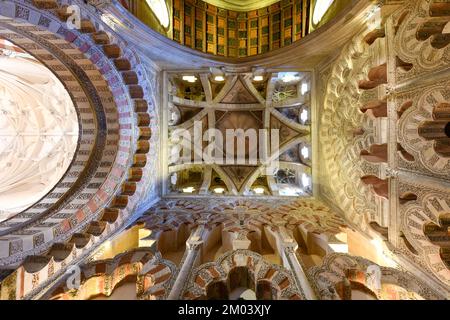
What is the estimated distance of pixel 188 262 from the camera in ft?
13.9

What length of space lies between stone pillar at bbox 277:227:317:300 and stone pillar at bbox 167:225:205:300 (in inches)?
73.3

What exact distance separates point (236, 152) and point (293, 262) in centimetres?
639

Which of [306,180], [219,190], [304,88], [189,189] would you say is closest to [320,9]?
[304,88]

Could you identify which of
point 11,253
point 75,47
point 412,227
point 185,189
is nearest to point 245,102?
point 185,189

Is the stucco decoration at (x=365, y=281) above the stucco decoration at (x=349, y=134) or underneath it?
underneath

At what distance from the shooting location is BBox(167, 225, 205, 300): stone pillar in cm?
350

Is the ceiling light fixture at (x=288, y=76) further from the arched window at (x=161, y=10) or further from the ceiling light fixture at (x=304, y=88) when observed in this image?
the arched window at (x=161, y=10)

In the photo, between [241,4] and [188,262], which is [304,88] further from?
[188,262]

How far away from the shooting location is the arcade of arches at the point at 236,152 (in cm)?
362

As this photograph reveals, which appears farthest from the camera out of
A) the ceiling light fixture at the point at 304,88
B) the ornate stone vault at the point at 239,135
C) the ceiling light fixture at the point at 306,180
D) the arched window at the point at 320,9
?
the ornate stone vault at the point at 239,135

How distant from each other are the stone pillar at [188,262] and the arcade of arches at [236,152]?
0.03 metres

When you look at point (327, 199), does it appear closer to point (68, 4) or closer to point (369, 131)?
point (369, 131)

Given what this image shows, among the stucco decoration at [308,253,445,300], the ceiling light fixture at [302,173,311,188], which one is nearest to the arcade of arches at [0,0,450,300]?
the stucco decoration at [308,253,445,300]

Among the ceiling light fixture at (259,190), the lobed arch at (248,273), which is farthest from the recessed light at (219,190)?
the lobed arch at (248,273)
